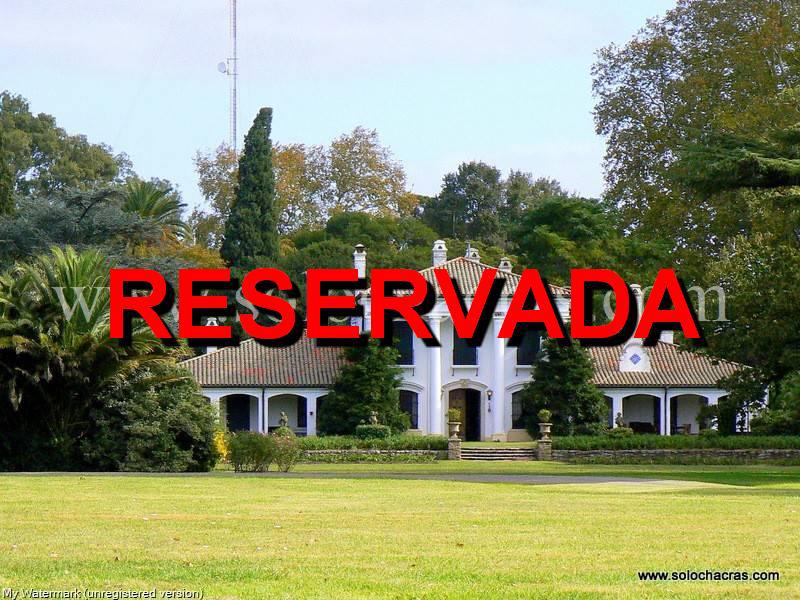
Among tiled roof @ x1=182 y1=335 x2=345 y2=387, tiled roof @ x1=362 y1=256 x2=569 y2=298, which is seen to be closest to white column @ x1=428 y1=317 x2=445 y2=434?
tiled roof @ x1=362 y1=256 x2=569 y2=298

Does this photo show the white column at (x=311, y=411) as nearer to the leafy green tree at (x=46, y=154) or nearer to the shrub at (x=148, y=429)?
the shrub at (x=148, y=429)

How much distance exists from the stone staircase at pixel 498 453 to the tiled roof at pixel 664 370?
31.2ft

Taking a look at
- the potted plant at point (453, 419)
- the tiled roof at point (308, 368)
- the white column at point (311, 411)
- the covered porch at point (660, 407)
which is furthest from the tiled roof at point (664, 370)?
the white column at point (311, 411)

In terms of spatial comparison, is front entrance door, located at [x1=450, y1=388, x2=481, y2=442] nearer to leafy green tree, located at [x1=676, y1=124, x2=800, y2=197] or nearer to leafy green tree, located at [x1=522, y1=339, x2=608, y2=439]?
leafy green tree, located at [x1=522, y1=339, x2=608, y2=439]

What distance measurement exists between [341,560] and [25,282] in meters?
27.8

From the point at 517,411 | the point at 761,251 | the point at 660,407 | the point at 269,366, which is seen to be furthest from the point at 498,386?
the point at 761,251

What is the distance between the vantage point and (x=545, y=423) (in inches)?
2267

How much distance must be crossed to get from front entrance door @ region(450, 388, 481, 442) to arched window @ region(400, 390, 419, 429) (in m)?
1.73

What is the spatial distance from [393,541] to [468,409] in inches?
1901

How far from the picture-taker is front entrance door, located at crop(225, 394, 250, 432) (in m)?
62.9

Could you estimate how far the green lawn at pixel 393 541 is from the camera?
38.2ft

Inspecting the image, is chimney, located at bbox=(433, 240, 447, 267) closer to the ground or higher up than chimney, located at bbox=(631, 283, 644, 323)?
higher up

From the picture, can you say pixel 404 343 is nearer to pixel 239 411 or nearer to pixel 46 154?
pixel 239 411

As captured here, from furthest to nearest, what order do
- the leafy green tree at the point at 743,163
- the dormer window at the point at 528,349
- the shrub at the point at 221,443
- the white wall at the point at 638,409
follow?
the white wall at the point at 638,409, the dormer window at the point at 528,349, the shrub at the point at 221,443, the leafy green tree at the point at 743,163
